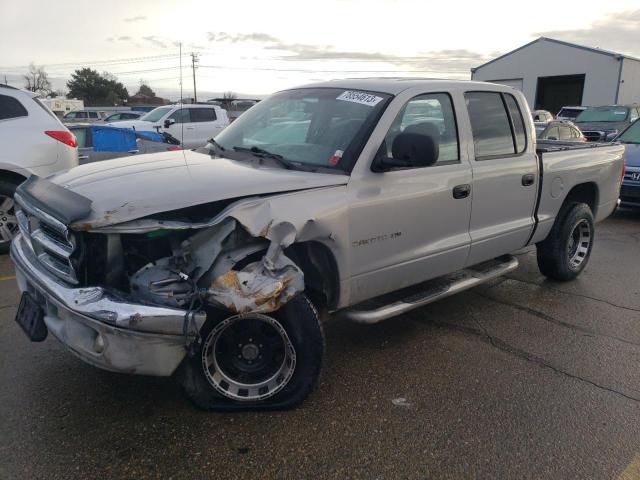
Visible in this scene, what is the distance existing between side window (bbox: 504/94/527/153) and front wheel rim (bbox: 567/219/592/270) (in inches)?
58.3

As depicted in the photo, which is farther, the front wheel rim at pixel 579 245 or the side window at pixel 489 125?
the front wheel rim at pixel 579 245

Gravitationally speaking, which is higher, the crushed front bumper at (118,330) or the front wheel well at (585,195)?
the front wheel well at (585,195)

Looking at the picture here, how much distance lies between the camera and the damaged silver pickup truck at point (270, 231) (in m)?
2.73

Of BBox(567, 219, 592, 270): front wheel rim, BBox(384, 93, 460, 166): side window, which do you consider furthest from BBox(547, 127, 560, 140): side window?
BBox(384, 93, 460, 166): side window

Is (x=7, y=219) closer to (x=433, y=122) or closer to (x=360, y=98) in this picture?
(x=360, y=98)

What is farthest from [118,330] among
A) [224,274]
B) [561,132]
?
[561,132]

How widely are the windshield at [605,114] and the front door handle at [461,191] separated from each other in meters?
17.7

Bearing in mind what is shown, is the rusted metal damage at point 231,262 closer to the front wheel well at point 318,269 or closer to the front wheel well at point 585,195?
the front wheel well at point 318,269

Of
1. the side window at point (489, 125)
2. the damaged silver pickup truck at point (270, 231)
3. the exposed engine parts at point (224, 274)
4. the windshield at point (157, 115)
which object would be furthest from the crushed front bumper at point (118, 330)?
the windshield at point (157, 115)

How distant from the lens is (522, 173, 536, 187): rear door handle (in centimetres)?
462

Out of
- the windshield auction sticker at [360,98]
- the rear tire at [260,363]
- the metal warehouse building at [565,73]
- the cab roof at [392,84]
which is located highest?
the metal warehouse building at [565,73]

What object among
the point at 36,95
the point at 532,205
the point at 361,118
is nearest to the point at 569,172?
the point at 532,205

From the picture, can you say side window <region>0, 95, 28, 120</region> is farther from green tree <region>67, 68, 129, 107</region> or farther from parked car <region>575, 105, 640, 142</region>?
green tree <region>67, 68, 129, 107</region>

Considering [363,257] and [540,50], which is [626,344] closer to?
[363,257]
